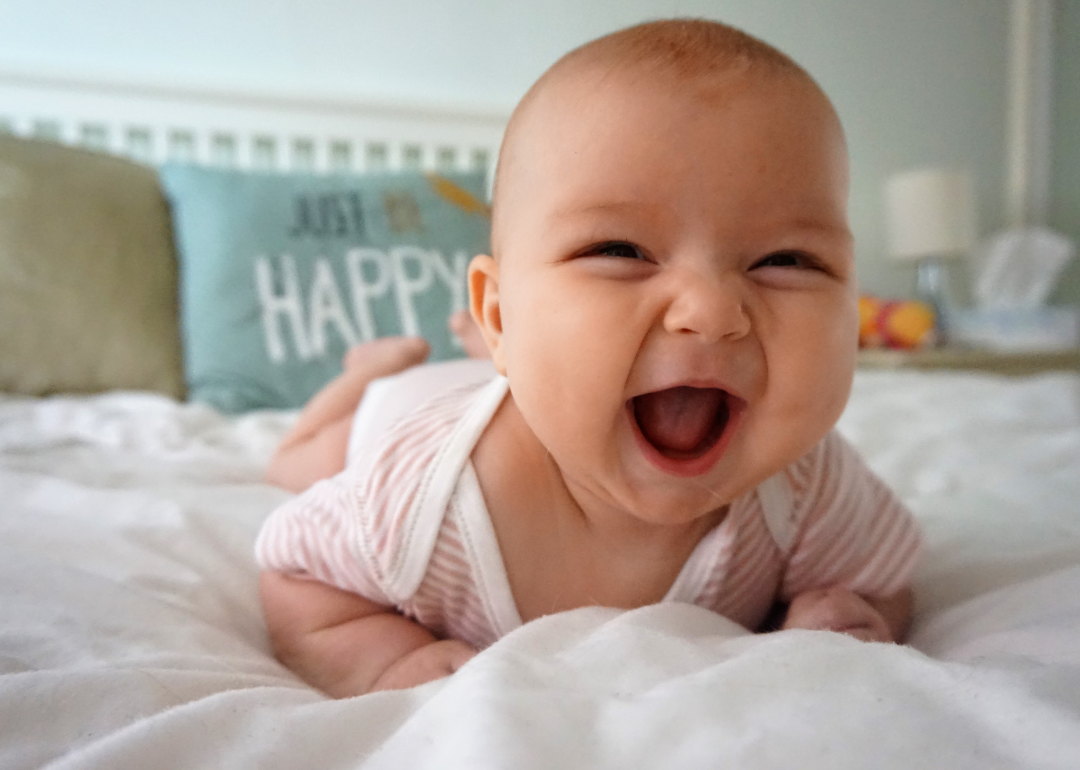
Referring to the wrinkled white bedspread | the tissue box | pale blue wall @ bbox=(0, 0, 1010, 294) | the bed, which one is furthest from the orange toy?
the wrinkled white bedspread

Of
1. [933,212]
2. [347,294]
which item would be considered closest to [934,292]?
[933,212]

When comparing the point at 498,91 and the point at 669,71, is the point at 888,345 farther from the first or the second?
the point at 669,71

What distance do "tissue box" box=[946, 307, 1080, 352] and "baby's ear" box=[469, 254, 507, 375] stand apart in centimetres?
231

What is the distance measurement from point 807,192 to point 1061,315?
239cm

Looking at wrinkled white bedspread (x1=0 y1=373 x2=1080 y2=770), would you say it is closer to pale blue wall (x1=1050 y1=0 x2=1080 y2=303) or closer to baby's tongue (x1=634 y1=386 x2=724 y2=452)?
baby's tongue (x1=634 y1=386 x2=724 y2=452)

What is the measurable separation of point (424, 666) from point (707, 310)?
0.91ft

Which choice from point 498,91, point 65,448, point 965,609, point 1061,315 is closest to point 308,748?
point 965,609

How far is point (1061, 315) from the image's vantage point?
2299 millimetres

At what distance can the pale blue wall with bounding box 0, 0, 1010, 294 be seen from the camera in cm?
183

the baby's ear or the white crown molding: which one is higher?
the white crown molding

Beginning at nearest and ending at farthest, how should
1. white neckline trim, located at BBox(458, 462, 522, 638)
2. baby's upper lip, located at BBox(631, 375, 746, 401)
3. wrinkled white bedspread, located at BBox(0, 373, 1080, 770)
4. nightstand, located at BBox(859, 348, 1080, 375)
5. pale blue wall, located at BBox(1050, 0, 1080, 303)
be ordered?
wrinkled white bedspread, located at BBox(0, 373, 1080, 770) < baby's upper lip, located at BBox(631, 375, 746, 401) < white neckline trim, located at BBox(458, 462, 522, 638) < nightstand, located at BBox(859, 348, 1080, 375) < pale blue wall, located at BBox(1050, 0, 1080, 303)

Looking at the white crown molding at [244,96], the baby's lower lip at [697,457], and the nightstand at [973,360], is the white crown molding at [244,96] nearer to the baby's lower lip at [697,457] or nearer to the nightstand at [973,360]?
the nightstand at [973,360]

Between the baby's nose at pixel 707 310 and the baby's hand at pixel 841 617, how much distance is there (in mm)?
233

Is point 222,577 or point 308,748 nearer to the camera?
point 308,748
